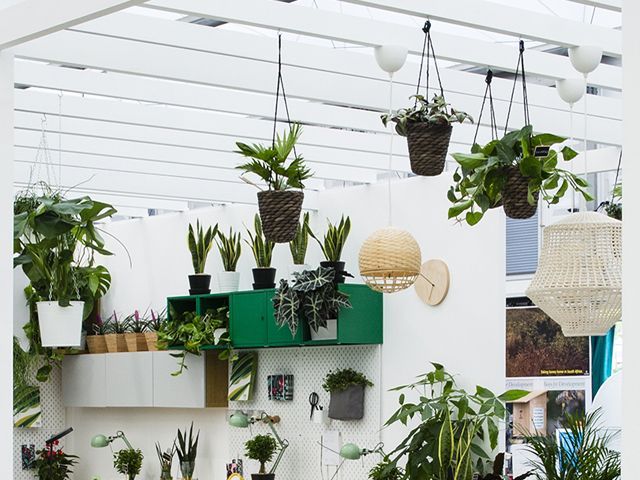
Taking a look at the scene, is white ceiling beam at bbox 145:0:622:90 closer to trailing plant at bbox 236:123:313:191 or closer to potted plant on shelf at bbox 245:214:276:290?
trailing plant at bbox 236:123:313:191

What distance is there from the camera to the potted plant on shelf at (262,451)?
25.6 feet

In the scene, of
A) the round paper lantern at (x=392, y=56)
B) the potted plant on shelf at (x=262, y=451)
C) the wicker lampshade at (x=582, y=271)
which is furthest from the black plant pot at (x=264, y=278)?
the wicker lampshade at (x=582, y=271)

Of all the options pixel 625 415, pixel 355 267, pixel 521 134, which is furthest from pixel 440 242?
pixel 625 415

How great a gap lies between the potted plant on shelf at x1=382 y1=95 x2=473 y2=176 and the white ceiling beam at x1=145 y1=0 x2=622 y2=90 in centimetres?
36

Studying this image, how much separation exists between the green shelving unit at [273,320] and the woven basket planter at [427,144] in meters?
2.40

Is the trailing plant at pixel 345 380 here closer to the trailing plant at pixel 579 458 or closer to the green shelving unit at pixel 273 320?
the green shelving unit at pixel 273 320

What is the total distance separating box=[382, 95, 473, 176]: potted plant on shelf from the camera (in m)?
4.89

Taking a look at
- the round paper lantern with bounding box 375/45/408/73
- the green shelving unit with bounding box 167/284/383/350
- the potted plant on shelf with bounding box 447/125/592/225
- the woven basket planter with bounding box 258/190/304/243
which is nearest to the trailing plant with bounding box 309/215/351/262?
the green shelving unit with bounding box 167/284/383/350

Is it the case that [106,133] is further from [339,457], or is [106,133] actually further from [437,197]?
[339,457]

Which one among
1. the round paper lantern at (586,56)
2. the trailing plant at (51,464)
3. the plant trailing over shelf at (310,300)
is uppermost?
the round paper lantern at (586,56)

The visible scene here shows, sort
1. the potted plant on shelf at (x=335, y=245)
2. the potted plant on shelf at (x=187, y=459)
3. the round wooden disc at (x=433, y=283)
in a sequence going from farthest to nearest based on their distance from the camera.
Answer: the potted plant on shelf at (x=187, y=459)
the potted plant on shelf at (x=335, y=245)
the round wooden disc at (x=433, y=283)

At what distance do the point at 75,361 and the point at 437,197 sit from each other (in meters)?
3.80

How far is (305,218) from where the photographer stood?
7812 mm

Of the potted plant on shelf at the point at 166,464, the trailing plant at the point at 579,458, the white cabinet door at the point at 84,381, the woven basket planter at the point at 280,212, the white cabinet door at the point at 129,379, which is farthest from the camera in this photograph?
the white cabinet door at the point at 84,381
